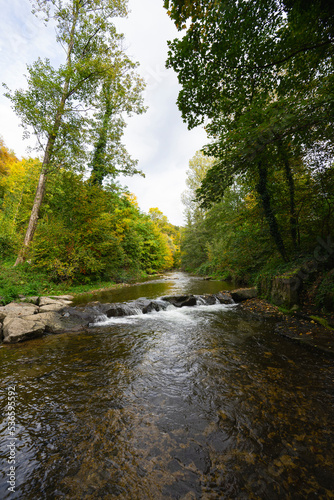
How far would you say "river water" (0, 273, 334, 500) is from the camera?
1.68 m

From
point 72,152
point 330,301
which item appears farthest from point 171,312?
point 72,152

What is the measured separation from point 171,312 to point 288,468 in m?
5.87

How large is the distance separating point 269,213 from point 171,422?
293 inches

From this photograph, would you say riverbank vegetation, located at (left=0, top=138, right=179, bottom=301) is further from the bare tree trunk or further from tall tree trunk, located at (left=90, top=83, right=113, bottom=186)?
tall tree trunk, located at (left=90, top=83, right=113, bottom=186)

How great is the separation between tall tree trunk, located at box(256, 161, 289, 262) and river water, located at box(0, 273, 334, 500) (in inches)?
168

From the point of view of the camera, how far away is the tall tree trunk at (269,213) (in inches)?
291

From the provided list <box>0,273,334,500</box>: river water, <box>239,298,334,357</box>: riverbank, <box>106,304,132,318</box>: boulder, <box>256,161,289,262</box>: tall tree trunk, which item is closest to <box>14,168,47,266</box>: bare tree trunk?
<box>106,304,132,318</box>: boulder

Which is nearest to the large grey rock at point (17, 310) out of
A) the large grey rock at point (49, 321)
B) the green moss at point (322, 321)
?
the large grey rock at point (49, 321)

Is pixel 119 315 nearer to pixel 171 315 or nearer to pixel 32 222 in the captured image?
pixel 171 315

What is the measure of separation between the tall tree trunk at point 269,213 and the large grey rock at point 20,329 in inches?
339

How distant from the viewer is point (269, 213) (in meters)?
7.41

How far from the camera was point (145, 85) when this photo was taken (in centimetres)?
1377

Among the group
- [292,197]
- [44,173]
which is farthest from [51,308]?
[292,197]

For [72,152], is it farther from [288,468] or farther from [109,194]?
[288,468]
